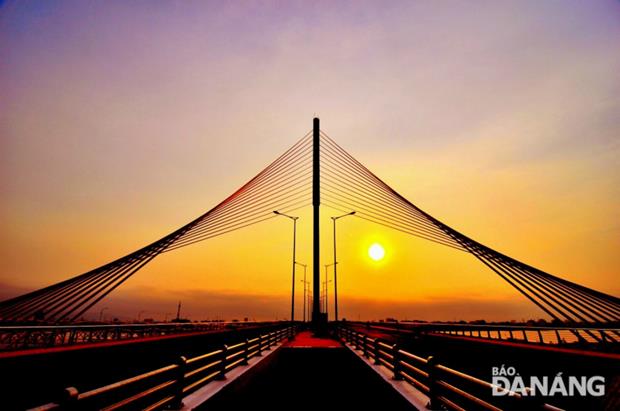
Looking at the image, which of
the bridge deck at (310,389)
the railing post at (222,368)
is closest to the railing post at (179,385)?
the bridge deck at (310,389)

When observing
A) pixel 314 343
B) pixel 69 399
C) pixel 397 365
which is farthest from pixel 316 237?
pixel 69 399

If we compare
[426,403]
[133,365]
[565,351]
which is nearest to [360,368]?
[426,403]

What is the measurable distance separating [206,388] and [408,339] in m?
15.8

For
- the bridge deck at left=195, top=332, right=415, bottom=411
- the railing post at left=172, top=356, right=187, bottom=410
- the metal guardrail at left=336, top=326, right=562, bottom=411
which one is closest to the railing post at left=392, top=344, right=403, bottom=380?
the metal guardrail at left=336, top=326, right=562, bottom=411

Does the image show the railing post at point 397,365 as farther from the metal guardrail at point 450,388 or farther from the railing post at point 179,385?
the railing post at point 179,385

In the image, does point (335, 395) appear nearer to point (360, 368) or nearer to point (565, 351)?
point (360, 368)

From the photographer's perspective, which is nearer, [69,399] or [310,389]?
[69,399]

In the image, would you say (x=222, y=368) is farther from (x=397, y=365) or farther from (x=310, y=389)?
(x=397, y=365)

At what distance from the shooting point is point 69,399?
2840 mm

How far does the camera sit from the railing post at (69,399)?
2.81m

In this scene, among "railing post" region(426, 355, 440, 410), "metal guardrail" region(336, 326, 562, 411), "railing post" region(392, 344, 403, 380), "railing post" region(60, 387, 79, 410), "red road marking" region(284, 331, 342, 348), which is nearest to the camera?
"railing post" region(60, 387, 79, 410)

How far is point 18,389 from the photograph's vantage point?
239 inches

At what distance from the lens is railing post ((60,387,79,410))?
111 inches

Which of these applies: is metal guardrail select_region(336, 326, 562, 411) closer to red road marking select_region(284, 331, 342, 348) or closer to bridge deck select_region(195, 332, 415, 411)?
bridge deck select_region(195, 332, 415, 411)
